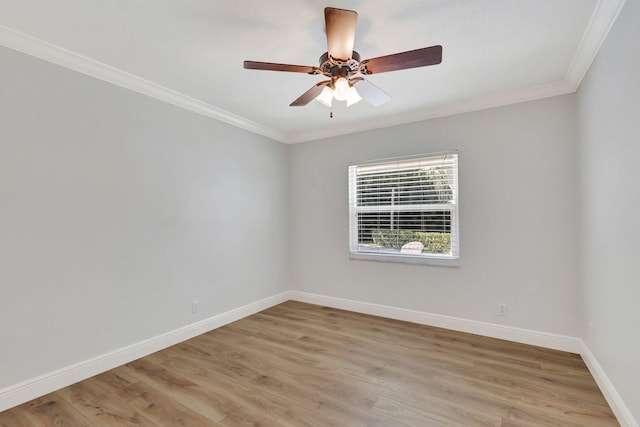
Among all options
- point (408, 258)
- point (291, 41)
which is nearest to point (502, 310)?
point (408, 258)

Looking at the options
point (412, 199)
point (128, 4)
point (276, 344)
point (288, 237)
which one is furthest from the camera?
point (288, 237)

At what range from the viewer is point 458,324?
3.25 metres

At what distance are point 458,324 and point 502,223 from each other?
1.18m

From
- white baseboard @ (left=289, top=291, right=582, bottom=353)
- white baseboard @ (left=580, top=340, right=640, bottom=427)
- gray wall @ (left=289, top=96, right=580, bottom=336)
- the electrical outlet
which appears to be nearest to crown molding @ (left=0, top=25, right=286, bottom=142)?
gray wall @ (left=289, top=96, right=580, bottom=336)

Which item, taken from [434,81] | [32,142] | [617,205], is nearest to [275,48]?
[434,81]

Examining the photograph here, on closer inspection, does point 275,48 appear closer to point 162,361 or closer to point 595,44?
point 595,44

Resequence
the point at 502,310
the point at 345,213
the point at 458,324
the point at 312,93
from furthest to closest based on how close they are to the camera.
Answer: the point at 345,213, the point at 458,324, the point at 502,310, the point at 312,93

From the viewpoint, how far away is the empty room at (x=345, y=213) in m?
1.84

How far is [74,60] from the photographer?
2.26 m

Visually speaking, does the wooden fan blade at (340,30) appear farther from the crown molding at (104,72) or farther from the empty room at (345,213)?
the crown molding at (104,72)

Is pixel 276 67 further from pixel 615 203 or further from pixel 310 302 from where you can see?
pixel 310 302

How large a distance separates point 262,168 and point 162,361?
2490 millimetres

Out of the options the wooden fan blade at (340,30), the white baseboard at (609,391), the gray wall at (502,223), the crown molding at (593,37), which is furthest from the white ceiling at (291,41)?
the white baseboard at (609,391)

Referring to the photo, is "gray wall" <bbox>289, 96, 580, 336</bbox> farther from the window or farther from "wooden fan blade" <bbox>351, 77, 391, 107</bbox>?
"wooden fan blade" <bbox>351, 77, 391, 107</bbox>
